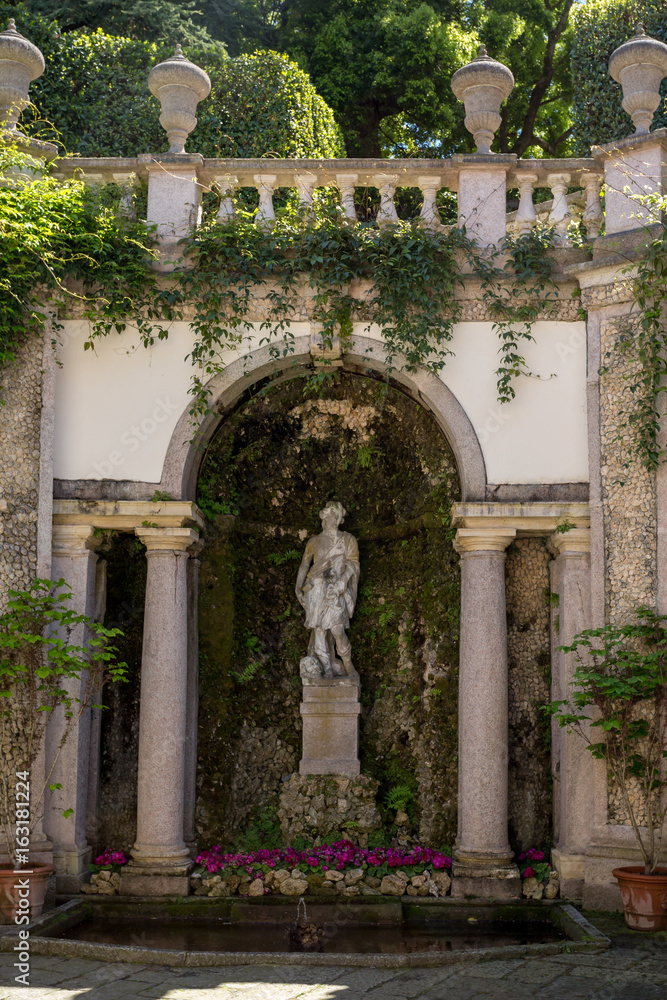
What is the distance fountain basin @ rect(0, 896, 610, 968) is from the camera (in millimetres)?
6055

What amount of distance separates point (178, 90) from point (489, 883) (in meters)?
A: 7.05

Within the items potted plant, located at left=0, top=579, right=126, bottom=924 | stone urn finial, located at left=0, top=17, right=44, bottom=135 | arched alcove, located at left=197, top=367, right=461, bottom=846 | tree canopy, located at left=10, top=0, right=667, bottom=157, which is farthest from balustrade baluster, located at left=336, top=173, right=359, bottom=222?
tree canopy, located at left=10, top=0, right=667, bottom=157

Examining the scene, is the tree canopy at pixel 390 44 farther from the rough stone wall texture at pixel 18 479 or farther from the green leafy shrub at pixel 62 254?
the rough stone wall texture at pixel 18 479

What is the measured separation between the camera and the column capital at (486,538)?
8047 mm

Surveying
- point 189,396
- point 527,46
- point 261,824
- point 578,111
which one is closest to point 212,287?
point 189,396

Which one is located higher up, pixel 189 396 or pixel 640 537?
pixel 189 396

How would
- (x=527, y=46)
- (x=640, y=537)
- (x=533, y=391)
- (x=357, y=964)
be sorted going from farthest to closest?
(x=527, y=46) < (x=533, y=391) < (x=640, y=537) < (x=357, y=964)

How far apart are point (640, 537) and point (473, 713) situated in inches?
75.6

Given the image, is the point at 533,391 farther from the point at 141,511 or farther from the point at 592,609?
the point at 141,511

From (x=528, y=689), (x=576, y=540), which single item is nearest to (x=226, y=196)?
(x=576, y=540)

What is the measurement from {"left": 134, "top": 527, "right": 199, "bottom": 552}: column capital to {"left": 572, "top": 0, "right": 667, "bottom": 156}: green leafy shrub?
29.9 ft

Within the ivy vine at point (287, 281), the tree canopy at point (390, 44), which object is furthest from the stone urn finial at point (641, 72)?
the tree canopy at point (390, 44)

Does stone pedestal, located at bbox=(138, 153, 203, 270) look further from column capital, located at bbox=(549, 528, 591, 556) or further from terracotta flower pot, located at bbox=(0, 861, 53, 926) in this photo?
terracotta flower pot, located at bbox=(0, 861, 53, 926)

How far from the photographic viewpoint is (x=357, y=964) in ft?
19.7
